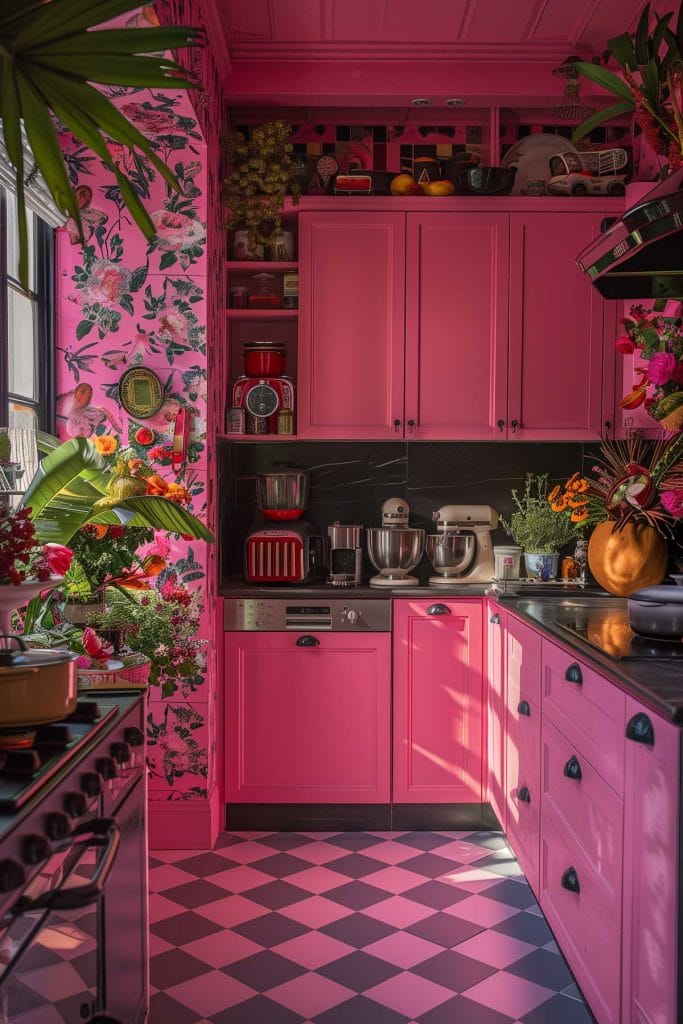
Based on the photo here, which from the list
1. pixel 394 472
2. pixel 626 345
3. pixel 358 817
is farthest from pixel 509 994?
pixel 394 472

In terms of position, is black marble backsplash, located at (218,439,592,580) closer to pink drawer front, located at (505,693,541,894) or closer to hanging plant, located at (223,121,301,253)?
hanging plant, located at (223,121,301,253)

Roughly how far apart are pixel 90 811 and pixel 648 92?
2.24m

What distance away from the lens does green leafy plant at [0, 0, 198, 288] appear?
50.7 inches

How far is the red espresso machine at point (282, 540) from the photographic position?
3.77m

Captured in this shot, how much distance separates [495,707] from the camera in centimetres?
352

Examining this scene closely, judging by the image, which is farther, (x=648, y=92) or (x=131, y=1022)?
(x=648, y=92)

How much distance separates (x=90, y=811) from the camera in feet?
5.14

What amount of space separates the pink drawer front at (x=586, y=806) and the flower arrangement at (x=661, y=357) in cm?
117

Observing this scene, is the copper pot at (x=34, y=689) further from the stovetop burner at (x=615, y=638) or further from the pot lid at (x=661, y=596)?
the pot lid at (x=661, y=596)

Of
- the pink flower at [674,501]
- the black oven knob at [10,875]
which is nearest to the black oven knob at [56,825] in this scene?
the black oven knob at [10,875]

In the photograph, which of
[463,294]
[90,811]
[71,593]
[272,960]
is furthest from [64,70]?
[463,294]

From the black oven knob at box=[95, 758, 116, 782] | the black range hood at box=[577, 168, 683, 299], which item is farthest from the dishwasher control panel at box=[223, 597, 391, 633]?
the black oven knob at box=[95, 758, 116, 782]

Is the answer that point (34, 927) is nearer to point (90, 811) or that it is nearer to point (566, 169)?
point (90, 811)

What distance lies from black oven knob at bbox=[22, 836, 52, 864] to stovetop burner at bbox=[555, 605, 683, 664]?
1.33 meters
